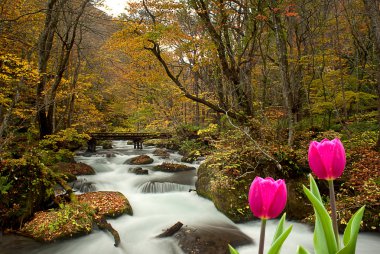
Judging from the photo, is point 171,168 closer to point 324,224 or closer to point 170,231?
point 170,231

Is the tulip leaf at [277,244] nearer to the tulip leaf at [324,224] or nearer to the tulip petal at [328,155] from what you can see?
the tulip leaf at [324,224]

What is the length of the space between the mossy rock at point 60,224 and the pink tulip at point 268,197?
598 cm

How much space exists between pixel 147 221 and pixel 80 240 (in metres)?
1.85

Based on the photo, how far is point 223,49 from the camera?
9266mm

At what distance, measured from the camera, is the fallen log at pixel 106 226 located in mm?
5957

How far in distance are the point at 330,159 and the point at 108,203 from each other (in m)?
7.54

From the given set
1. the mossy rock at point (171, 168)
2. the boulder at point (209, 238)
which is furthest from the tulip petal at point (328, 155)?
the mossy rock at point (171, 168)

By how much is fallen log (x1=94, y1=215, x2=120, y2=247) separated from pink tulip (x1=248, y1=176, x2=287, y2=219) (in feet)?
18.4

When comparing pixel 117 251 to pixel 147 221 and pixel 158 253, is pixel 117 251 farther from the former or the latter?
pixel 147 221

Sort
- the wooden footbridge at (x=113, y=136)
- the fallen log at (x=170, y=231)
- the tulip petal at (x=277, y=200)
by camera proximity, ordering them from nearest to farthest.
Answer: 1. the tulip petal at (x=277, y=200)
2. the fallen log at (x=170, y=231)
3. the wooden footbridge at (x=113, y=136)

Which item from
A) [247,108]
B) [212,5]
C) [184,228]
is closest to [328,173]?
[184,228]

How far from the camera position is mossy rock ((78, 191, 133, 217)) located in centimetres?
728

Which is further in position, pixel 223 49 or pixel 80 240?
pixel 223 49

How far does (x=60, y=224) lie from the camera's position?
6.09 m
